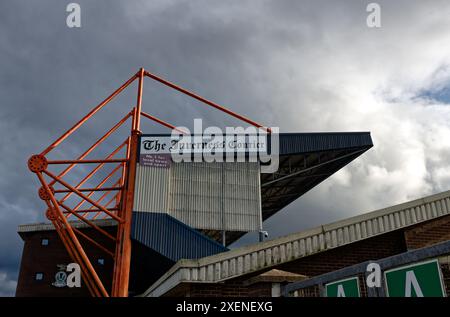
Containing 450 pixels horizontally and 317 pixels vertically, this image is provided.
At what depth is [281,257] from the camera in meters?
11.8

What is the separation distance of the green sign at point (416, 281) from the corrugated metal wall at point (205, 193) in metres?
24.5

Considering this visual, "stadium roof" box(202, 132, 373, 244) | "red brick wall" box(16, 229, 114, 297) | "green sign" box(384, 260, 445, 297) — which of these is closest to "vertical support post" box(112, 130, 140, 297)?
"red brick wall" box(16, 229, 114, 297)

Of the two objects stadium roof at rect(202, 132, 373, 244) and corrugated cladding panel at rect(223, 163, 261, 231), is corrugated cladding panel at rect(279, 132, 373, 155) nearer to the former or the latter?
stadium roof at rect(202, 132, 373, 244)

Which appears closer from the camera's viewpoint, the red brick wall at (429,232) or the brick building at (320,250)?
the brick building at (320,250)

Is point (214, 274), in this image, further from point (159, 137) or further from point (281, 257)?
point (159, 137)

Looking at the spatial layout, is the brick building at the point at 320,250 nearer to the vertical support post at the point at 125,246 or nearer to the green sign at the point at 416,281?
the green sign at the point at 416,281

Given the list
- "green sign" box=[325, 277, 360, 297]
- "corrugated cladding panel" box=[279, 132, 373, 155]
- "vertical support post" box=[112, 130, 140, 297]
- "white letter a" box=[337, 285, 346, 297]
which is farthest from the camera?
"corrugated cladding panel" box=[279, 132, 373, 155]

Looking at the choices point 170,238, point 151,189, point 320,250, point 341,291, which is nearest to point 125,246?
point 170,238

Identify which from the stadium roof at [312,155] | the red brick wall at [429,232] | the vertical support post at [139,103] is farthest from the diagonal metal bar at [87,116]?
the red brick wall at [429,232]

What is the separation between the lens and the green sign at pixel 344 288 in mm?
4910

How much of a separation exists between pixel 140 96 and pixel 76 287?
16198 mm

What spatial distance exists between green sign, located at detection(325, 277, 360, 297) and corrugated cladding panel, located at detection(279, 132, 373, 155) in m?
25.3

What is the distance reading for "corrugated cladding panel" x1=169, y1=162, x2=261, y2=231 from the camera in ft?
96.2
